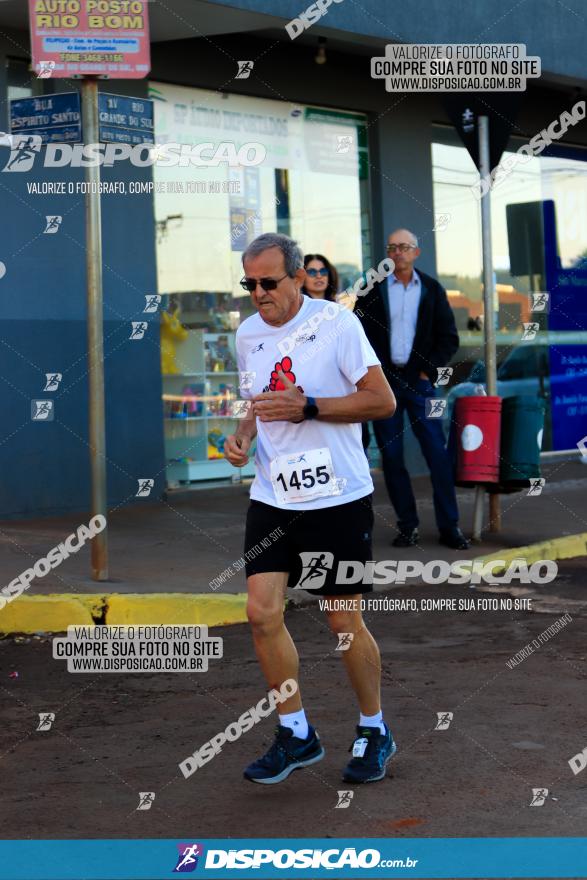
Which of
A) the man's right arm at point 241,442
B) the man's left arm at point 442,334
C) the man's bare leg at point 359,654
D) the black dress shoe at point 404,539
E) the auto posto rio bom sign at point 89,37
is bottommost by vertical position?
the black dress shoe at point 404,539

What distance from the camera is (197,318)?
43.7 feet

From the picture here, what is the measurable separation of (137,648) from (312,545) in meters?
2.77

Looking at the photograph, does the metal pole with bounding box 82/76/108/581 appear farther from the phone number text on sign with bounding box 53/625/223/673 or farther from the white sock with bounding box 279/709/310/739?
the white sock with bounding box 279/709/310/739


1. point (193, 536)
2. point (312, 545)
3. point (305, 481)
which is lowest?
point (193, 536)

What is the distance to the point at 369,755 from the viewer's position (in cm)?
508

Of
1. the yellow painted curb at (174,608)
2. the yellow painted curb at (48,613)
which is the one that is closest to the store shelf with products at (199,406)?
the yellow painted curb at (174,608)

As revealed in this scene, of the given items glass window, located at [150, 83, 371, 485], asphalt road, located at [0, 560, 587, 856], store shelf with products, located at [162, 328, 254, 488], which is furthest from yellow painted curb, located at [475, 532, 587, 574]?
glass window, located at [150, 83, 371, 485]

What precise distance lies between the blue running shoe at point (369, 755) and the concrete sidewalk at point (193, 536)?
335cm

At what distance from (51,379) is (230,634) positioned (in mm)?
4408

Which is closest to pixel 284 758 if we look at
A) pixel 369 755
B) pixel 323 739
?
pixel 369 755

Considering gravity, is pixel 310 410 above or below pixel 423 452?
above

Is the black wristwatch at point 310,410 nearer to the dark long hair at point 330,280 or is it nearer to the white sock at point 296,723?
the white sock at point 296,723

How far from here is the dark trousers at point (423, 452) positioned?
32.3 ft

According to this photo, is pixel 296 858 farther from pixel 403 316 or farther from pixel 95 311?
pixel 403 316
